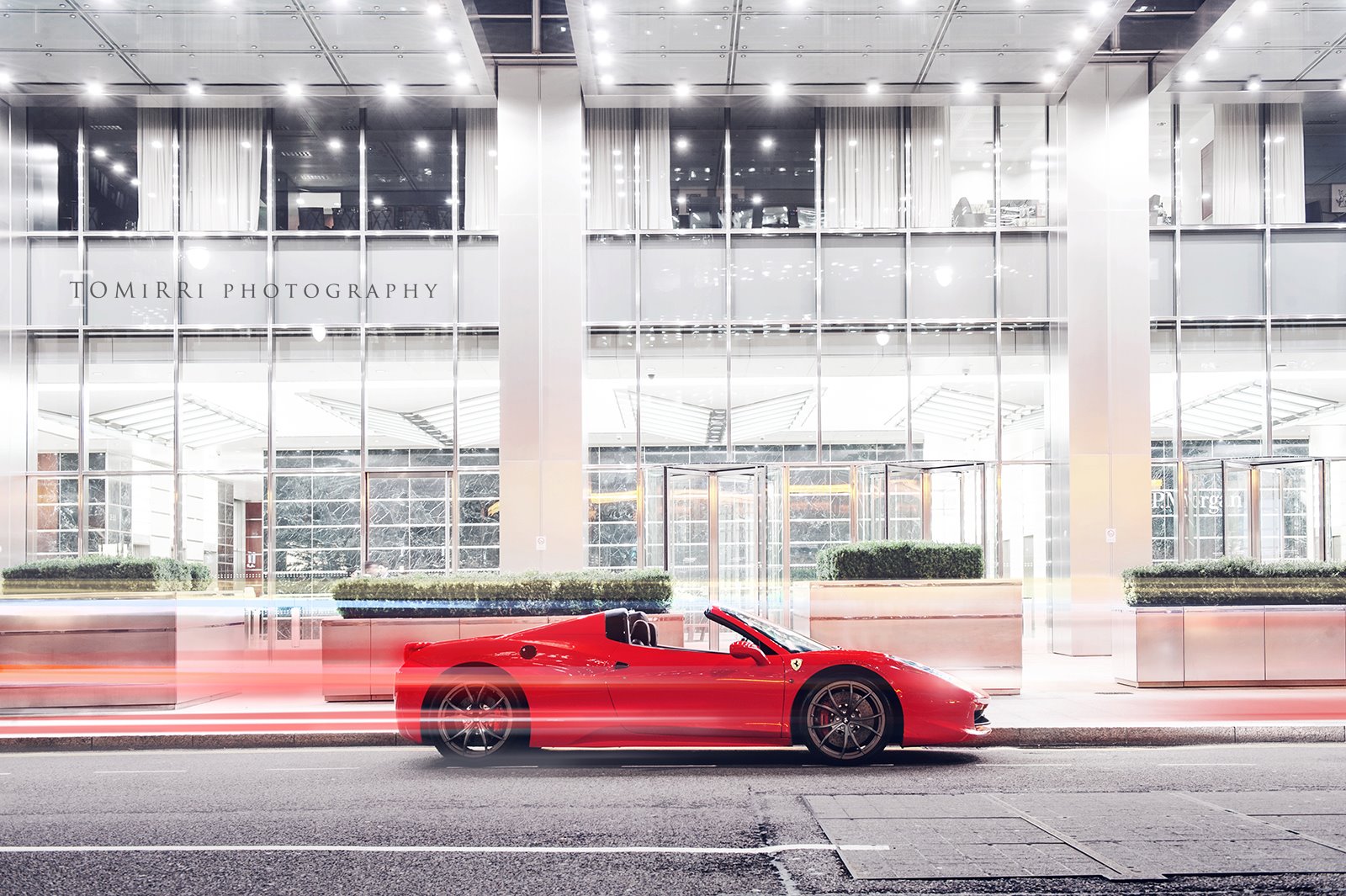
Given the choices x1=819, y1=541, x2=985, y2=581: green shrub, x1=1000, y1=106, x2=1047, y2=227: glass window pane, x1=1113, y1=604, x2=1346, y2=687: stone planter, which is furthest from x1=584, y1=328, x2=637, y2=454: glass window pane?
x1=1113, y1=604, x2=1346, y2=687: stone planter

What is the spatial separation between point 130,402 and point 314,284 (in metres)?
3.67

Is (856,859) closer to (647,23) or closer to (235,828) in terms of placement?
(235,828)

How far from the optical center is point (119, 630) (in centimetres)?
1224

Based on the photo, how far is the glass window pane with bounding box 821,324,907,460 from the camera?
19578 mm

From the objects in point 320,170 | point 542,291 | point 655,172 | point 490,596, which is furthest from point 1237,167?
point 320,170

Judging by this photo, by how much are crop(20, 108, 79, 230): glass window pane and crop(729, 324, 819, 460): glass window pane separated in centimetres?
1167

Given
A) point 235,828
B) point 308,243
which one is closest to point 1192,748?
point 235,828

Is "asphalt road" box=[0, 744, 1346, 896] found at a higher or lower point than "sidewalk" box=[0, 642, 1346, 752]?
higher

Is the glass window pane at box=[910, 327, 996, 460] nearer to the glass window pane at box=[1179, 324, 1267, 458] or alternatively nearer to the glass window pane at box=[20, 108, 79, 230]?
the glass window pane at box=[1179, 324, 1267, 458]

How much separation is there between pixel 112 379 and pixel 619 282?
28.7ft

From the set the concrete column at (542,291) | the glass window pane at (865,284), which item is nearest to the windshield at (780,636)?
the concrete column at (542,291)

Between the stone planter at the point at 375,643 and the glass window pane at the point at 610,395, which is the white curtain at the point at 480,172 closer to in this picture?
the glass window pane at the point at 610,395

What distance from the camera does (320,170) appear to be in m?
20.3

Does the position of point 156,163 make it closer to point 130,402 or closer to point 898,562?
point 130,402
